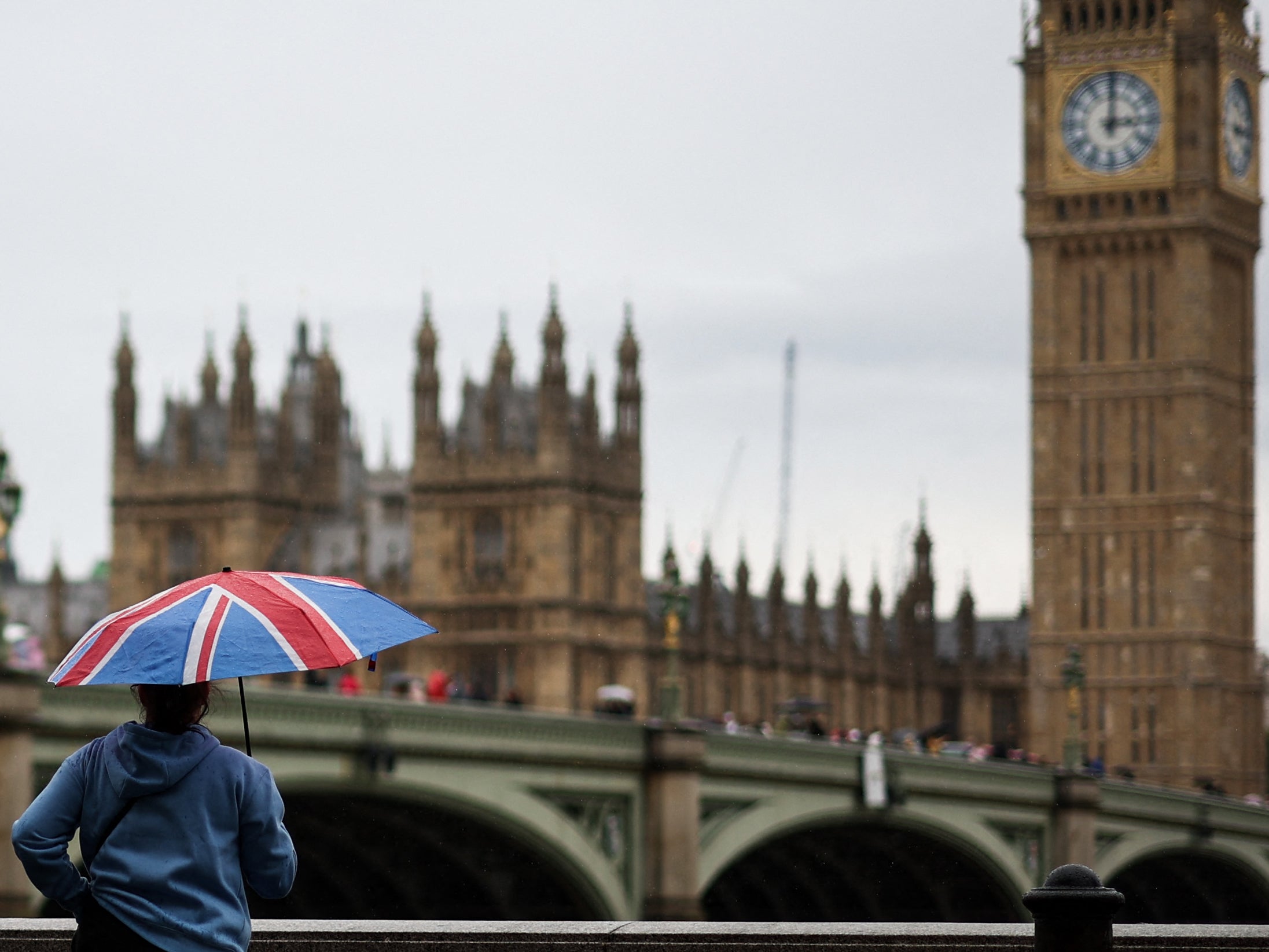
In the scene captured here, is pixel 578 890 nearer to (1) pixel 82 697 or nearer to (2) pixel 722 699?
(1) pixel 82 697

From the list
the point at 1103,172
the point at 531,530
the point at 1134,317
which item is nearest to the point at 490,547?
the point at 531,530

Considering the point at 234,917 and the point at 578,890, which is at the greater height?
the point at 234,917

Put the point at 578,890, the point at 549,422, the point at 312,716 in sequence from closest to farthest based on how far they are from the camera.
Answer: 1. the point at 312,716
2. the point at 578,890
3. the point at 549,422

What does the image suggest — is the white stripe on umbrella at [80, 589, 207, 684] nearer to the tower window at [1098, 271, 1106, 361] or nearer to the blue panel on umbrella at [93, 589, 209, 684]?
the blue panel on umbrella at [93, 589, 209, 684]

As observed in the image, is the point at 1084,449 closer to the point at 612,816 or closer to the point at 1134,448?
the point at 1134,448

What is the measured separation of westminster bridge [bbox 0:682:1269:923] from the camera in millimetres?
32000

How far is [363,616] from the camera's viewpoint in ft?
28.3

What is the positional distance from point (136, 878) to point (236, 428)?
80752 mm

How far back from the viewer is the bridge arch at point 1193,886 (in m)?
59.8

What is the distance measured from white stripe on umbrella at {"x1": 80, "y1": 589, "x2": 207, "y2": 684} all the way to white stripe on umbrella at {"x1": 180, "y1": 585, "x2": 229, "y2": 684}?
0.22 ft

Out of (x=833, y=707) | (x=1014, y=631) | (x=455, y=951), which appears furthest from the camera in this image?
(x=1014, y=631)

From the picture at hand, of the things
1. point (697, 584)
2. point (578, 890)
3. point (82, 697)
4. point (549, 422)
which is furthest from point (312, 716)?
point (697, 584)

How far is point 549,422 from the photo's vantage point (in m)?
83.7

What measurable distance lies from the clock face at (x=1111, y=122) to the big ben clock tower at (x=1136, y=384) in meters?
0.07
